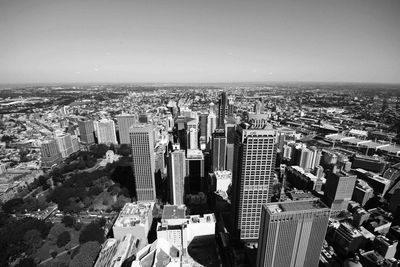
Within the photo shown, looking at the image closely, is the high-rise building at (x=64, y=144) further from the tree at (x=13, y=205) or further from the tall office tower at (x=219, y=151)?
the tall office tower at (x=219, y=151)

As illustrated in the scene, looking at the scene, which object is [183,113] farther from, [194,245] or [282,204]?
[282,204]

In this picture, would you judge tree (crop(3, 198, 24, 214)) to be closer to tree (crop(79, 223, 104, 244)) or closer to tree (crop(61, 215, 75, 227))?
tree (crop(61, 215, 75, 227))

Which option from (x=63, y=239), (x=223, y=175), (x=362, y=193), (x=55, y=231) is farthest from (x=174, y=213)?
(x=362, y=193)

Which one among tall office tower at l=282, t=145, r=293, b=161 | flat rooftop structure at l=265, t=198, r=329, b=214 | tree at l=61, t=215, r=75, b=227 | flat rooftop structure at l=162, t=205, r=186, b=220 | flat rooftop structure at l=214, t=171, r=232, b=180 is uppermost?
flat rooftop structure at l=265, t=198, r=329, b=214

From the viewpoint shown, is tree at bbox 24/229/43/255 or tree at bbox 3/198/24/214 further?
tree at bbox 3/198/24/214

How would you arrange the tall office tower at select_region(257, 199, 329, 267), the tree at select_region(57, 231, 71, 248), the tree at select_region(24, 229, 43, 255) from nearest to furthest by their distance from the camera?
the tall office tower at select_region(257, 199, 329, 267) < the tree at select_region(24, 229, 43, 255) < the tree at select_region(57, 231, 71, 248)

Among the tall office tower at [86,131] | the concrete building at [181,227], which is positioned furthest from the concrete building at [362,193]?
the tall office tower at [86,131]

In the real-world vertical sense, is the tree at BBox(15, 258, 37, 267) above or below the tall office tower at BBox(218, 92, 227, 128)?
below

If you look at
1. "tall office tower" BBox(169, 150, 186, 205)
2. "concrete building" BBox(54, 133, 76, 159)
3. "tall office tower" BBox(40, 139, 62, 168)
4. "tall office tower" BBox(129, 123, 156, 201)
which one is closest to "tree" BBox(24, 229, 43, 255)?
"tall office tower" BBox(129, 123, 156, 201)
